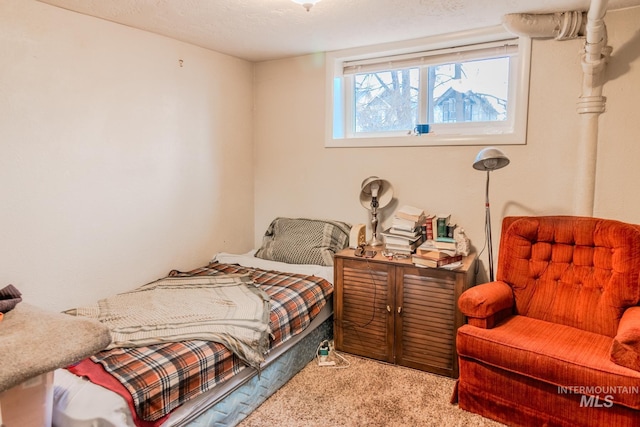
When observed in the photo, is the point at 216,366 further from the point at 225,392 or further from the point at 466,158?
the point at 466,158

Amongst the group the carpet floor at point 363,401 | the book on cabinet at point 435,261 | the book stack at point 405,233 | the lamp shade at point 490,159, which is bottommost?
the carpet floor at point 363,401

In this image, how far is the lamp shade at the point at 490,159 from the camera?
90.4 inches

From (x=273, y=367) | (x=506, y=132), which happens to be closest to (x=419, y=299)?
(x=273, y=367)

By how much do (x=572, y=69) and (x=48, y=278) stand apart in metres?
3.28

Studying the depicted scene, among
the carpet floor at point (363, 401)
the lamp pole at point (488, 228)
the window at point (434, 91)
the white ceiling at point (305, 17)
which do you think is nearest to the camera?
the carpet floor at point (363, 401)

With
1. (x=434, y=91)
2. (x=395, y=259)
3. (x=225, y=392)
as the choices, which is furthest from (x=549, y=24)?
(x=225, y=392)

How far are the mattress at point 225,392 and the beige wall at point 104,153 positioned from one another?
0.63m

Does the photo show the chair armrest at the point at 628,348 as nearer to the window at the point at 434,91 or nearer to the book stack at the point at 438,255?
→ the book stack at the point at 438,255

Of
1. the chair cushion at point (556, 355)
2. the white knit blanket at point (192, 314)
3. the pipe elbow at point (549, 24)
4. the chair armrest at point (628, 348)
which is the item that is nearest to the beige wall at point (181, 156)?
the pipe elbow at point (549, 24)

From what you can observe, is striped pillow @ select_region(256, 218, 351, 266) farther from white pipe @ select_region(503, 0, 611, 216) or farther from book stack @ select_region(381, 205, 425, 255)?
white pipe @ select_region(503, 0, 611, 216)

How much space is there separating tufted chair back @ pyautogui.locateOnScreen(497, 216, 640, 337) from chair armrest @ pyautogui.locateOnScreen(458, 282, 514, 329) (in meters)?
0.20

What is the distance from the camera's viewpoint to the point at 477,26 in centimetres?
265

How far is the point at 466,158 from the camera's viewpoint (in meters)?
2.83

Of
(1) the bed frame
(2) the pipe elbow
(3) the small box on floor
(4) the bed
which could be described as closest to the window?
(2) the pipe elbow
